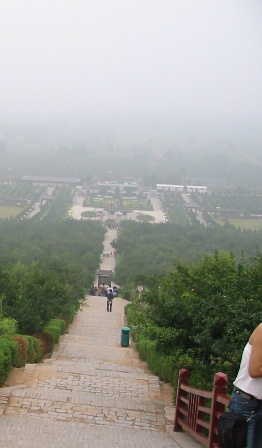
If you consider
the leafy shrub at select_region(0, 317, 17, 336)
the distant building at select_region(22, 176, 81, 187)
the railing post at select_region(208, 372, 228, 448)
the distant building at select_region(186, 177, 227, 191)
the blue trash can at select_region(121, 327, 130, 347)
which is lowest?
the blue trash can at select_region(121, 327, 130, 347)

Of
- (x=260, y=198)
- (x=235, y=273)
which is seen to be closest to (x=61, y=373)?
(x=235, y=273)

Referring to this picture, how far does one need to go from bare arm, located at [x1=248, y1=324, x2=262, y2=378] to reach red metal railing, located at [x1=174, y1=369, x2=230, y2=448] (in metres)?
1.15

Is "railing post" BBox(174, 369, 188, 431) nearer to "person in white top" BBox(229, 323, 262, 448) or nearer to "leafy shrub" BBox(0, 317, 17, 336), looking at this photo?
"person in white top" BBox(229, 323, 262, 448)

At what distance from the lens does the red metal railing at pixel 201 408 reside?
14.7ft

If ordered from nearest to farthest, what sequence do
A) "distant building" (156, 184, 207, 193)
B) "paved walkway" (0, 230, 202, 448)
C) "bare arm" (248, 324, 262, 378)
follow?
"bare arm" (248, 324, 262, 378) < "paved walkway" (0, 230, 202, 448) < "distant building" (156, 184, 207, 193)

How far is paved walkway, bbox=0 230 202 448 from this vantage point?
5.19 metres

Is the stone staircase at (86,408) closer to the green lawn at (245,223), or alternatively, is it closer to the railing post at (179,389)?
the railing post at (179,389)

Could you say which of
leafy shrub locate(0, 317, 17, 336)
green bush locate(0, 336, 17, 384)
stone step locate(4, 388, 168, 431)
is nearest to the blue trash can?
leafy shrub locate(0, 317, 17, 336)

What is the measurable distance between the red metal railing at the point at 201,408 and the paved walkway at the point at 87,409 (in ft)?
0.49

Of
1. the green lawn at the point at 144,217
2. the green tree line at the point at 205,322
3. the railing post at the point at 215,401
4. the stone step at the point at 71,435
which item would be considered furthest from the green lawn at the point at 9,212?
the railing post at the point at 215,401

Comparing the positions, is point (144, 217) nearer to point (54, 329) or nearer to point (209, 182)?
point (209, 182)

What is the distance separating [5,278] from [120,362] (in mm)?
3864

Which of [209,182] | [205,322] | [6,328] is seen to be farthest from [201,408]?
[209,182]

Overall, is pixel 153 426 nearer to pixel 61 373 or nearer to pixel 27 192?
pixel 61 373
